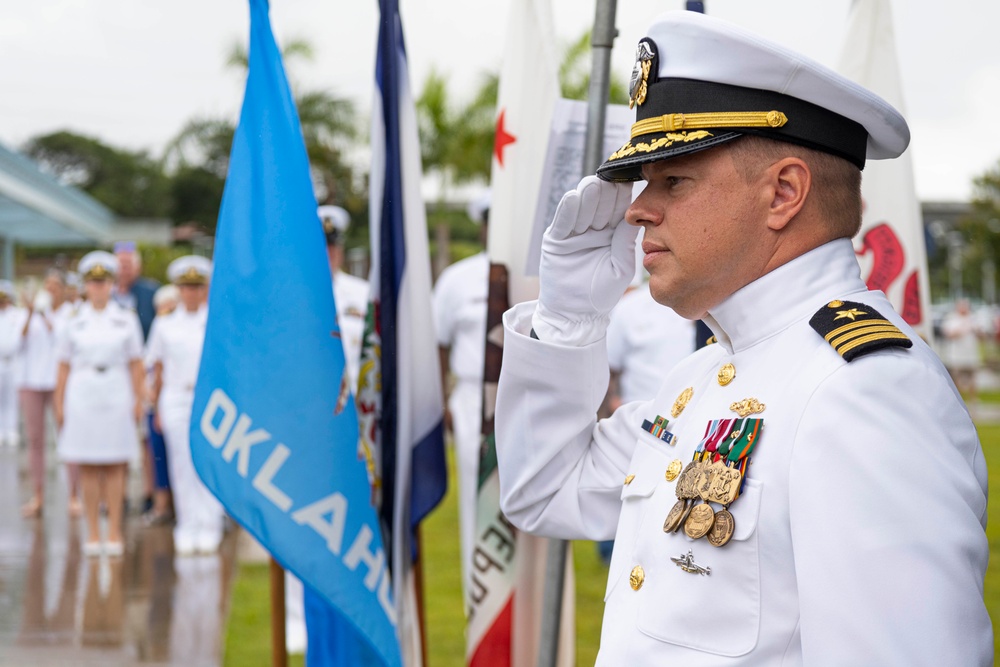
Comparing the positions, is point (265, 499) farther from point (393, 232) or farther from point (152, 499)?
point (152, 499)

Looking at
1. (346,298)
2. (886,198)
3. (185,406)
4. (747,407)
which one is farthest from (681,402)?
(185,406)

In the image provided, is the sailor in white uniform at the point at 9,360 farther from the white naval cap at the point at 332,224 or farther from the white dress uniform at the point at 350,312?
the white dress uniform at the point at 350,312

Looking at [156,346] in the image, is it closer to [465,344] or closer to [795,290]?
[465,344]

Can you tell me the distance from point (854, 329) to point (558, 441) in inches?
26.8

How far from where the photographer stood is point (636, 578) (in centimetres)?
175

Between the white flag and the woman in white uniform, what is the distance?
587 cm

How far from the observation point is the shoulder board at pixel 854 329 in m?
1.53

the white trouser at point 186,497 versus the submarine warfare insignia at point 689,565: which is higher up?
the submarine warfare insignia at point 689,565

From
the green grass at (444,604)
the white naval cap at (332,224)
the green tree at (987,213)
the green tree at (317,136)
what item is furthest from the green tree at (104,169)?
the white naval cap at (332,224)

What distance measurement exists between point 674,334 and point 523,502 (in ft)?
11.3

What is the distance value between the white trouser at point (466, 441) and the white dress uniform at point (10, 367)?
317 inches

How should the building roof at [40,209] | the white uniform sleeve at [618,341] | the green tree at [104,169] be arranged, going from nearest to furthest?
1. the white uniform sleeve at [618,341]
2. the building roof at [40,209]
3. the green tree at [104,169]

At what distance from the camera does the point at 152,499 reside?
9930 mm

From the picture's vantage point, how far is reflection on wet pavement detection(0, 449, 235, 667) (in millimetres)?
5883
